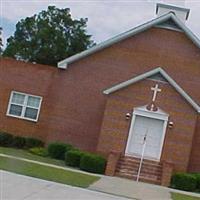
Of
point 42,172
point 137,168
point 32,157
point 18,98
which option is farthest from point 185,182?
point 18,98

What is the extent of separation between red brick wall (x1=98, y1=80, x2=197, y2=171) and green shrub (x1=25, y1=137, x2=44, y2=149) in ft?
15.0

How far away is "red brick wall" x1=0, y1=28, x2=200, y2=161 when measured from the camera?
1123 inches

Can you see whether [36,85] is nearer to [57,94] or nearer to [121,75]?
[57,94]

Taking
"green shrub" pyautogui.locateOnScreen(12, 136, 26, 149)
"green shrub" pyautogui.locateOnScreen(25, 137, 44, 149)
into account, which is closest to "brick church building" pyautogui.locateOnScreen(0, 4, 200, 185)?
"green shrub" pyautogui.locateOnScreen(25, 137, 44, 149)

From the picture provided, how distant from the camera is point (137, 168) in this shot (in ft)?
78.8

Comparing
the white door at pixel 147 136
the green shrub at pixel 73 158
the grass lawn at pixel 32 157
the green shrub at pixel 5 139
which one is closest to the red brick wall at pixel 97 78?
the green shrub at pixel 5 139

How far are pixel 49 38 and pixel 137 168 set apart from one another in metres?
34.7

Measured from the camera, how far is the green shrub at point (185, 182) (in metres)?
21.9

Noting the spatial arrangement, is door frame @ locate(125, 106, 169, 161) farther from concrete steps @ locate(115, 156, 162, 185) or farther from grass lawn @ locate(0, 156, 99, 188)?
grass lawn @ locate(0, 156, 99, 188)

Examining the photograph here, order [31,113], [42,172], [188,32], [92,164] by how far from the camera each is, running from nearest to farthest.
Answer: [42,172] → [92,164] → [188,32] → [31,113]

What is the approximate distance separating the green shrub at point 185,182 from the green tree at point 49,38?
35015 millimetres

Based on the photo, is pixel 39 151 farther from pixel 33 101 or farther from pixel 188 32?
pixel 188 32

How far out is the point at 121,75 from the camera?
28.8 m

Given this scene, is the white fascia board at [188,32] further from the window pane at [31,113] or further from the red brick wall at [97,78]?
the window pane at [31,113]
